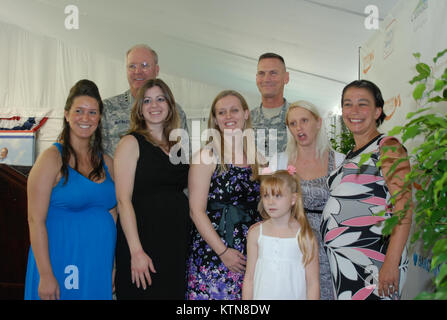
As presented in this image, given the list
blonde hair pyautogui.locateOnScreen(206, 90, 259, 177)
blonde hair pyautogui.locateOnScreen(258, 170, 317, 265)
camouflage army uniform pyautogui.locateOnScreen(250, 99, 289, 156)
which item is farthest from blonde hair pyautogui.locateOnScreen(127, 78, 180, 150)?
camouflage army uniform pyautogui.locateOnScreen(250, 99, 289, 156)

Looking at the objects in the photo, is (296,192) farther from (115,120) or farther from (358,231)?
(115,120)

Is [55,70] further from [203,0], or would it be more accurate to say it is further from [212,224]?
[212,224]

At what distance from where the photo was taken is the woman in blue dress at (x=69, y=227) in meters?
2.02

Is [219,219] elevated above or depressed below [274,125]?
below

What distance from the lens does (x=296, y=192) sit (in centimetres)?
202

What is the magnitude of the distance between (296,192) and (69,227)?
120 cm

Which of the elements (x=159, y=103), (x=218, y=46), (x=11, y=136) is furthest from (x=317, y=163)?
(x=11, y=136)

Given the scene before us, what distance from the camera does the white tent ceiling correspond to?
14.1 ft

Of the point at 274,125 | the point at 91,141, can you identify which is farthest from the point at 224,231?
the point at 274,125

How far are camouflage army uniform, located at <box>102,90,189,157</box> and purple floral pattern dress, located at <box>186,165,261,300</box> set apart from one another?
0.93m

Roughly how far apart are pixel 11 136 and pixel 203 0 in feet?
24.6

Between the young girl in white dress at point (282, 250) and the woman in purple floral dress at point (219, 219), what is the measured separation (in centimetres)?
11

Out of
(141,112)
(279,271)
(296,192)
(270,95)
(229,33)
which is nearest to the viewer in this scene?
(279,271)

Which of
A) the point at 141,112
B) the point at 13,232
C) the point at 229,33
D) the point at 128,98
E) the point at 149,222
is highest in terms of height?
the point at 229,33
